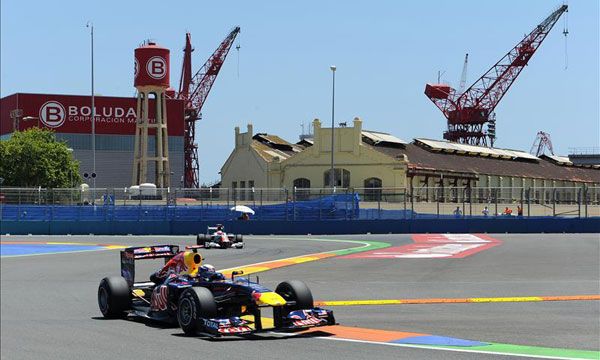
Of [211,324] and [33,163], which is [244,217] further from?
[33,163]

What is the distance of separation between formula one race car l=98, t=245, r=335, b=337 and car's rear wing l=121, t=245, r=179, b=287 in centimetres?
32

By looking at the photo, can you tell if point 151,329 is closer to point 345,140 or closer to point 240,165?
point 345,140

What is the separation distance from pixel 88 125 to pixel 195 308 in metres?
94.4

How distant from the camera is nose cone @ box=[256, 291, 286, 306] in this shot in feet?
41.7

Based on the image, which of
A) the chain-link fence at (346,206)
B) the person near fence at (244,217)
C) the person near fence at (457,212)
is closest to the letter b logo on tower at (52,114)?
the chain-link fence at (346,206)

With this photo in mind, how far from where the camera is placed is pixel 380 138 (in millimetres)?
82875

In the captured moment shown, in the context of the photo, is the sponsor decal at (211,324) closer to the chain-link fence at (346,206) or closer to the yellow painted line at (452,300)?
the yellow painted line at (452,300)

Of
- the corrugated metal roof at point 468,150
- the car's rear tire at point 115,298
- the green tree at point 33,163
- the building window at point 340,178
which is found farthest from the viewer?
the corrugated metal roof at point 468,150

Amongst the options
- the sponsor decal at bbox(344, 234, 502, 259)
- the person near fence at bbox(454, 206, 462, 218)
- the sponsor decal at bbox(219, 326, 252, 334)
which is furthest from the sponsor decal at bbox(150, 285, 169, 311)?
the person near fence at bbox(454, 206, 462, 218)

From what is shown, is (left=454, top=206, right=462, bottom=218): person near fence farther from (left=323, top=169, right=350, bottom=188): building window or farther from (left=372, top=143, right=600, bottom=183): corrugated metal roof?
(left=323, top=169, right=350, bottom=188): building window

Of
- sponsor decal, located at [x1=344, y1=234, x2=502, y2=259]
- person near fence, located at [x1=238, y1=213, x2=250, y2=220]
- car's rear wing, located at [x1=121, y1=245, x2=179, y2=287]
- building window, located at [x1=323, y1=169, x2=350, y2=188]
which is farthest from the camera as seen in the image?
building window, located at [x1=323, y1=169, x2=350, y2=188]

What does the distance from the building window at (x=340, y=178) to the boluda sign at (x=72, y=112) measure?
3329 cm

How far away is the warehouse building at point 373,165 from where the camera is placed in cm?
7900

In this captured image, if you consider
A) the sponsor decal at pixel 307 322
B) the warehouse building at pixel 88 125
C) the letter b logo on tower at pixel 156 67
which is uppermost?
the letter b logo on tower at pixel 156 67
